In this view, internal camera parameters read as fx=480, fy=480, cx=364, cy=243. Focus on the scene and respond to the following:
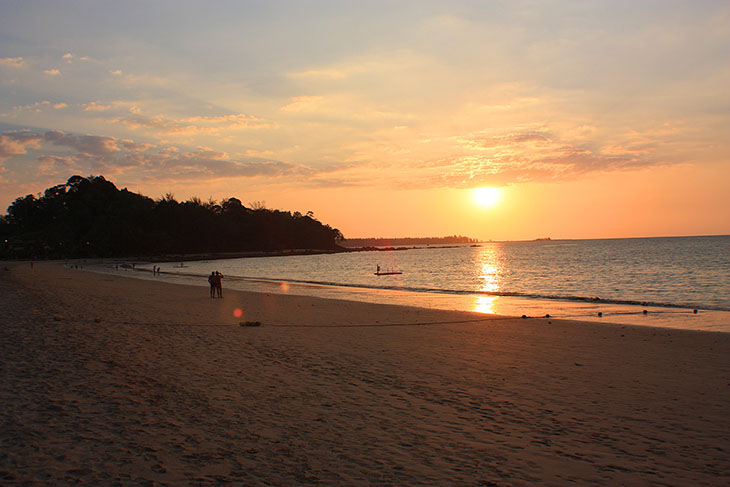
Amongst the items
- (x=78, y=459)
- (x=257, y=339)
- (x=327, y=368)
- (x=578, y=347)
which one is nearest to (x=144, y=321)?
(x=257, y=339)

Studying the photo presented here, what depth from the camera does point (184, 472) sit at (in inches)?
195

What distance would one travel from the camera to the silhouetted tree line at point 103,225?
127438mm

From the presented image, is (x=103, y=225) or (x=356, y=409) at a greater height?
(x=103, y=225)

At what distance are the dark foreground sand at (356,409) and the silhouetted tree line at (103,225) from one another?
132 m

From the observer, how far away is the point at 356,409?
733 cm

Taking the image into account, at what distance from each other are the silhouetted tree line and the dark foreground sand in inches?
5206

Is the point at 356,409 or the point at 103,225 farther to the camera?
the point at 103,225

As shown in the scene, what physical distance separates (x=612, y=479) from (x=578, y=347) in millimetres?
8522

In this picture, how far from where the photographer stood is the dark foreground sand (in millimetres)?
5172

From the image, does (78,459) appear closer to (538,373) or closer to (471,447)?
(471,447)

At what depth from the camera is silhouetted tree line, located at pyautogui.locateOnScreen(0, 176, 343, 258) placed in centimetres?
12744

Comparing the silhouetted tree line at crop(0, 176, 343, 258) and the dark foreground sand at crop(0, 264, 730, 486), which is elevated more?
the silhouetted tree line at crop(0, 176, 343, 258)

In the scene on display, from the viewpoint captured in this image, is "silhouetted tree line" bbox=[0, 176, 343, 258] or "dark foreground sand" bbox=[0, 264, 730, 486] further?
"silhouetted tree line" bbox=[0, 176, 343, 258]

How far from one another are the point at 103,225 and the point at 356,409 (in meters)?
149
